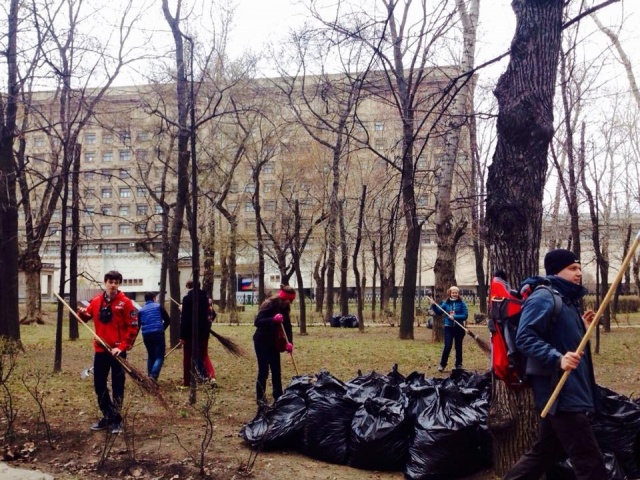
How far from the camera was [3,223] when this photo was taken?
13.0 metres

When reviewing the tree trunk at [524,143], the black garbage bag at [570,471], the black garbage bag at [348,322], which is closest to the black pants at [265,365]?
the tree trunk at [524,143]

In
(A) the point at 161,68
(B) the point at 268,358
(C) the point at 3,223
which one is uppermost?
(A) the point at 161,68

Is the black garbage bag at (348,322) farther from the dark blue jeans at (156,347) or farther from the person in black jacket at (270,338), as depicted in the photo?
the person in black jacket at (270,338)

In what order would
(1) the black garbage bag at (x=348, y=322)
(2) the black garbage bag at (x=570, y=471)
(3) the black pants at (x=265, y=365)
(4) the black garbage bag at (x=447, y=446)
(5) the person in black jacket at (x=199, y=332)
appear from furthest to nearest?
(1) the black garbage bag at (x=348, y=322) → (5) the person in black jacket at (x=199, y=332) → (3) the black pants at (x=265, y=365) → (4) the black garbage bag at (x=447, y=446) → (2) the black garbage bag at (x=570, y=471)

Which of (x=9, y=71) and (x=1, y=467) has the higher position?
(x=9, y=71)

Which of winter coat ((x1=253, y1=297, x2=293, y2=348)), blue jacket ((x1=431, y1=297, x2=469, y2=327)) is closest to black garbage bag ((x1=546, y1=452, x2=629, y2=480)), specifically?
winter coat ((x1=253, y1=297, x2=293, y2=348))

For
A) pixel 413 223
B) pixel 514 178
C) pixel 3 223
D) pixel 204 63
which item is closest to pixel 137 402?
pixel 514 178

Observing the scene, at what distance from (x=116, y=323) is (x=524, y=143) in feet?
13.6

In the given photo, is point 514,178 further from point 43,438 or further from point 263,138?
point 263,138

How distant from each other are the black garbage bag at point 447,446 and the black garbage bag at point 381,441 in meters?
0.13

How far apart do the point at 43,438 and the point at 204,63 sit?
1343 centimetres

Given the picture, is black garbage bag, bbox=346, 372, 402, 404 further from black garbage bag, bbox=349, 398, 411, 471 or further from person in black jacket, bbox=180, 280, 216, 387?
person in black jacket, bbox=180, 280, 216, 387

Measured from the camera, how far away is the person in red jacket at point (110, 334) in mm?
6301

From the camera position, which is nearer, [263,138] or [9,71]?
[9,71]
